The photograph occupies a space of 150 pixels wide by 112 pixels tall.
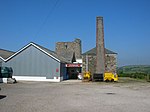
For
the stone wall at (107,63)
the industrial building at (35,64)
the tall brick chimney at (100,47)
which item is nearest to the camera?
the industrial building at (35,64)

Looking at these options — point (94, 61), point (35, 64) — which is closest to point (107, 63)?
point (94, 61)

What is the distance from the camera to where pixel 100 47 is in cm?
3831

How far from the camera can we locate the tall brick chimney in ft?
123

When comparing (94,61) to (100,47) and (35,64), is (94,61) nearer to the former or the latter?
(100,47)

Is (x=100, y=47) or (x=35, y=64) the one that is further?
(x=100, y=47)

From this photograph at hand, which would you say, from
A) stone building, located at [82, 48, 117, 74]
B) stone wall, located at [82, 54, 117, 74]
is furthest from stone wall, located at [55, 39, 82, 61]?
stone wall, located at [82, 54, 117, 74]

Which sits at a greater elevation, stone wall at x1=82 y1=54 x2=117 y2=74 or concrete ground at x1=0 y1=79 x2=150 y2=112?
stone wall at x1=82 y1=54 x2=117 y2=74

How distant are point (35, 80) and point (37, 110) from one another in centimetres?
2530

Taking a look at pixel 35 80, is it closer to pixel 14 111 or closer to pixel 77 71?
pixel 77 71

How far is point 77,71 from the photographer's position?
44875mm

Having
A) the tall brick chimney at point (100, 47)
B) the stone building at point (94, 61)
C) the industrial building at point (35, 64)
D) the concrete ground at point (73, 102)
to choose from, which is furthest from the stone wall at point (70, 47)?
the concrete ground at point (73, 102)

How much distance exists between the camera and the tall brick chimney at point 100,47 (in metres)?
37.4

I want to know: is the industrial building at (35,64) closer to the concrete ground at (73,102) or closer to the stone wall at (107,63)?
the stone wall at (107,63)

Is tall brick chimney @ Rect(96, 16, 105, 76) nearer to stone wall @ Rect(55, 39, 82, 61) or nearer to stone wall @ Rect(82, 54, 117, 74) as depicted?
stone wall @ Rect(82, 54, 117, 74)
